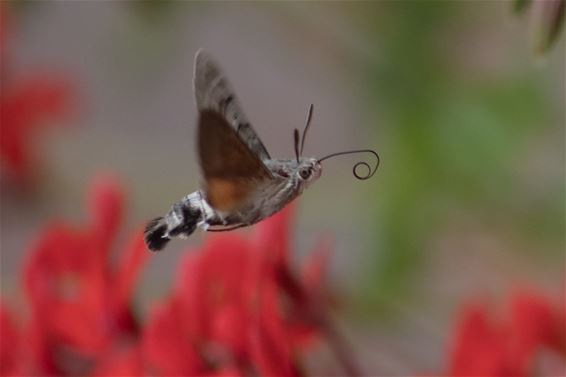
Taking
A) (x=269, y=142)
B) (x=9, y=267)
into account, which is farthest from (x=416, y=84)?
(x=9, y=267)

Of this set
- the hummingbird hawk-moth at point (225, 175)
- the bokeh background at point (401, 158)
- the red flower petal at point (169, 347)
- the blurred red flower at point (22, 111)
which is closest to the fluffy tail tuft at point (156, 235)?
the hummingbird hawk-moth at point (225, 175)

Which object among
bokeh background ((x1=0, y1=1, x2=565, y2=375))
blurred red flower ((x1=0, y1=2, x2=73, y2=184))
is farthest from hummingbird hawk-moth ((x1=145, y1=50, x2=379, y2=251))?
blurred red flower ((x1=0, y1=2, x2=73, y2=184))

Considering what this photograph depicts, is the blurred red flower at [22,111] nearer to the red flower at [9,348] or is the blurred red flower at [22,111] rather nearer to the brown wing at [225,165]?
the red flower at [9,348]

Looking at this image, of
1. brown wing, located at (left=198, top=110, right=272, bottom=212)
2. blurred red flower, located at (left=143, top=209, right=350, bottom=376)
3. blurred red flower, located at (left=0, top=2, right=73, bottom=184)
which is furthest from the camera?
blurred red flower, located at (left=0, top=2, right=73, bottom=184)

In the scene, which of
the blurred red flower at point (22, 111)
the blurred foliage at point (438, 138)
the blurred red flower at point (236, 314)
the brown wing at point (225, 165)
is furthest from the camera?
the blurred red flower at point (22, 111)

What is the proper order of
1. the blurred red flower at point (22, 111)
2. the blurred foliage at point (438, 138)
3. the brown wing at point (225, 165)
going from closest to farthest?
the brown wing at point (225, 165) < the blurred foliage at point (438, 138) < the blurred red flower at point (22, 111)

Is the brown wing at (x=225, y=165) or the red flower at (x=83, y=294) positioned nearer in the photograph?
the brown wing at (x=225, y=165)

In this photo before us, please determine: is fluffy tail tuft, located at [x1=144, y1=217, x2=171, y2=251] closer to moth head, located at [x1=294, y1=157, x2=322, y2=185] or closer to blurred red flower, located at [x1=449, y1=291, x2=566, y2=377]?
moth head, located at [x1=294, y1=157, x2=322, y2=185]
